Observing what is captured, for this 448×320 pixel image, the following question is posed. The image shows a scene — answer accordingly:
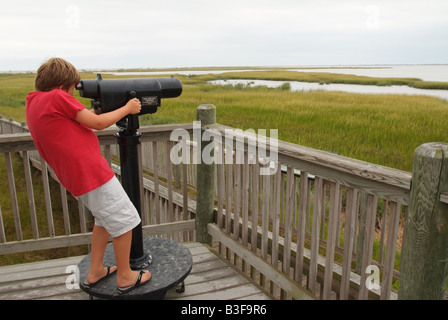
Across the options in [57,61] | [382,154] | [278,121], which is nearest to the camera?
[57,61]

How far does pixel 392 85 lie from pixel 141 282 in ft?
183

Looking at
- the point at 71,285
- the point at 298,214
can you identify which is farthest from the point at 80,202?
the point at 298,214

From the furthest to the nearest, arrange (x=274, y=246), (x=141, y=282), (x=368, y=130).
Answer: (x=368, y=130) < (x=274, y=246) < (x=141, y=282)

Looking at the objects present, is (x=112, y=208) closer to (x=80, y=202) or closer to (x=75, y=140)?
(x=75, y=140)

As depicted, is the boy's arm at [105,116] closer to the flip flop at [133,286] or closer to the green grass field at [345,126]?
the flip flop at [133,286]

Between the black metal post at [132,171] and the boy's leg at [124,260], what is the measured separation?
197 millimetres

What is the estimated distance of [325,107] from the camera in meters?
15.7

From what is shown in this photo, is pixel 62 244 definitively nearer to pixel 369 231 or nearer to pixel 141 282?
pixel 141 282

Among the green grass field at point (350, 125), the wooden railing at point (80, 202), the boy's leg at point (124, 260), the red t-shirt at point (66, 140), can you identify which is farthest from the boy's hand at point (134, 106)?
the green grass field at point (350, 125)

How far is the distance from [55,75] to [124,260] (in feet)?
3.38

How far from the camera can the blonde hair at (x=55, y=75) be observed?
1790mm

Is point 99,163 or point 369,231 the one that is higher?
point 99,163
